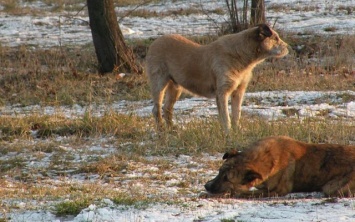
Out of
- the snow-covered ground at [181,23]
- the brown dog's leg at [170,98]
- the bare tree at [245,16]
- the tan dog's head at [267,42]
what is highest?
the tan dog's head at [267,42]

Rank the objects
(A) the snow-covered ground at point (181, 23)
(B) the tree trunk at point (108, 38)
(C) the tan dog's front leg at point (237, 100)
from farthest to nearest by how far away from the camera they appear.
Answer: (A) the snow-covered ground at point (181, 23) → (B) the tree trunk at point (108, 38) → (C) the tan dog's front leg at point (237, 100)

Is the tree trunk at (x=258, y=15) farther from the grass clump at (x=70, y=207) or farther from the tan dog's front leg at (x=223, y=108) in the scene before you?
the grass clump at (x=70, y=207)

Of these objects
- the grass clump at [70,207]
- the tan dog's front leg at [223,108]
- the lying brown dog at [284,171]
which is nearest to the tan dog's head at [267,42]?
the tan dog's front leg at [223,108]

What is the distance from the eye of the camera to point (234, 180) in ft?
23.1

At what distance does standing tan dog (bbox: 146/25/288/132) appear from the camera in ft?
37.1

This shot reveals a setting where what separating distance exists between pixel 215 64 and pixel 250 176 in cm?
460

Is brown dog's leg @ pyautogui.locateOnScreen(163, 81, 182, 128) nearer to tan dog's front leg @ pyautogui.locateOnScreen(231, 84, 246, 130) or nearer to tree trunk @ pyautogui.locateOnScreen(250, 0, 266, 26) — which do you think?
tan dog's front leg @ pyautogui.locateOnScreen(231, 84, 246, 130)

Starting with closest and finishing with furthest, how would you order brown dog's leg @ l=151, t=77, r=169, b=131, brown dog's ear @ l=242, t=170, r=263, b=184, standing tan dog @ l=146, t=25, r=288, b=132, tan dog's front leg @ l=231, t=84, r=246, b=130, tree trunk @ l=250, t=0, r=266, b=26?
brown dog's ear @ l=242, t=170, r=263, b=184 < standing tan dog @ l=146, t=25, r=288, b=132 < tan dog's front leg @ l=231, t=84, r=246, b=130 < brown dog's leg @ l=151, t=77, r=169, b=131 < tree trunk @ l=250, t=0, r=266, b=26

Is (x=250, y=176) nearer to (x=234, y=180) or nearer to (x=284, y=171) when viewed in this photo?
(x=234, y=180)

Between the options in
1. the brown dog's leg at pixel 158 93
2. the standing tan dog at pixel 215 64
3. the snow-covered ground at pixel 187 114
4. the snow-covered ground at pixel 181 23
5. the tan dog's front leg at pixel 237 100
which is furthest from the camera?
the snow-covered ground at pixel 181 23

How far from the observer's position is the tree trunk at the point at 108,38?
1617 centimetres

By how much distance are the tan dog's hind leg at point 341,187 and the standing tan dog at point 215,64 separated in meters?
3.68

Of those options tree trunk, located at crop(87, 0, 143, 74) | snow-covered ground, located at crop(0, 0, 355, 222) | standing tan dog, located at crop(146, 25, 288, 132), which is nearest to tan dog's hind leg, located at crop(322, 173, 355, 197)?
snow-covered ground, located at crop(0, 0, 355, 222)

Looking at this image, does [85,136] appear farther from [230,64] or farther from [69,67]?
[69,67]
